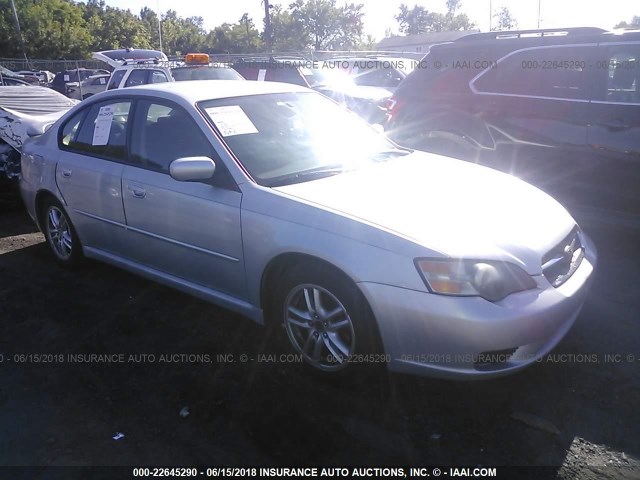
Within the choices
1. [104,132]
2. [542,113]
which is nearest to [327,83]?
[542,113]

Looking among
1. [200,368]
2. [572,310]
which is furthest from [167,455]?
[572,310]

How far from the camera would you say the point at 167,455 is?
2.75 metres

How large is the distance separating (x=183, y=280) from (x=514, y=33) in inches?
168

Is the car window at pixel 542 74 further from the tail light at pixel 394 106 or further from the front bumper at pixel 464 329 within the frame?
the front bumper at pixel 464 329

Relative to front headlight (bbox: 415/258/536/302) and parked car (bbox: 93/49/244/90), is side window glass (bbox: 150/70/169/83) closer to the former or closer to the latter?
parked car (bbox: 93/49/244/90)

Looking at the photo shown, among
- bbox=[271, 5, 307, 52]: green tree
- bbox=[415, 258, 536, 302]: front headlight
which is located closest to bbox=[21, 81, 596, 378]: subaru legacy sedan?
bbox=[415, 258, 536, 302]: front headlight

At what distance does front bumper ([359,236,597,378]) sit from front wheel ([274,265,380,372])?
0.11m

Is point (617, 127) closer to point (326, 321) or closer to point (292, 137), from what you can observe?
point (292, 137)

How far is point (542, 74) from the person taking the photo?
18.1ft

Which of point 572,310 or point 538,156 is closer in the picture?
point 572,310

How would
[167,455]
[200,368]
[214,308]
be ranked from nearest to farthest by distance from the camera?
[167,455], [200,368], [214,308]

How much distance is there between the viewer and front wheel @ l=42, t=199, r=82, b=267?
16.3 feet

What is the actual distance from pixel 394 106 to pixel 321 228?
3.94m

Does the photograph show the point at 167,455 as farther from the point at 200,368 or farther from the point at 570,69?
the point at 570,69
